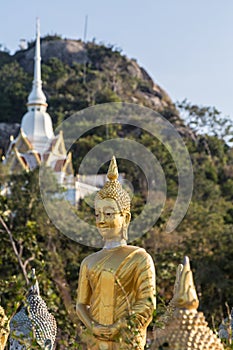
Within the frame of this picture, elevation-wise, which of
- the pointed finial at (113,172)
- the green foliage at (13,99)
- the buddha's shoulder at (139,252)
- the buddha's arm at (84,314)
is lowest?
the buddha's arm at (84,314)

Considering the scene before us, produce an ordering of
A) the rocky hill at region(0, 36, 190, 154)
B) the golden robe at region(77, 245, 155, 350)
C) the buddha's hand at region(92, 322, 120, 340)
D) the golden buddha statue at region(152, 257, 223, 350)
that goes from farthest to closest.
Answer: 1. the rocky hill at region(0, 36, 190, 154)
2. the golden robe at region(77, 245, 155, 350)
3. the buddha's hand at region(92, 322, 120, 340)
4. the golden buddha statue at region(152, 257, 223, 350)

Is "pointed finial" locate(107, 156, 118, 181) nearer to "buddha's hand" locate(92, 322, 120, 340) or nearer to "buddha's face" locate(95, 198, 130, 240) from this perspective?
"buddha's face" locate(95, 198, 130, 240)

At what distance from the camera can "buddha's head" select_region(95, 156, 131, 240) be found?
5.67 m

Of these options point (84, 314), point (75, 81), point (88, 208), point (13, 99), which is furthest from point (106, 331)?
point (75, 81)

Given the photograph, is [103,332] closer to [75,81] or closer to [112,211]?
[112,211]

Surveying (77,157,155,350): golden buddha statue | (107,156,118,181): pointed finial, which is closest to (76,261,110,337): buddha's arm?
(77,157,155,350): golden buddha statue

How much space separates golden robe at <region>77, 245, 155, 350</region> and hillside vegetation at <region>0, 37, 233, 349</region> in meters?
0.31

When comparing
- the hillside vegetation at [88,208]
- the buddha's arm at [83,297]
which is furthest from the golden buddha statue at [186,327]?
the buddha's arm at [83,297]

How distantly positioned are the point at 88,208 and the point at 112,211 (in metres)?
16.5

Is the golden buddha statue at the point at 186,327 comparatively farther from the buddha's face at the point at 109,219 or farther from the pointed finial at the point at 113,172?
the pointed finial at the point at 113,172

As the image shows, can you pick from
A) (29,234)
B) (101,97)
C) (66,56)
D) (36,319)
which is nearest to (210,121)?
(101,97)

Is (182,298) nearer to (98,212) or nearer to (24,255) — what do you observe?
(98,212)

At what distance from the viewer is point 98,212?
5711 mm

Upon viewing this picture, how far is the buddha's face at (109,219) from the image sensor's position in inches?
223
